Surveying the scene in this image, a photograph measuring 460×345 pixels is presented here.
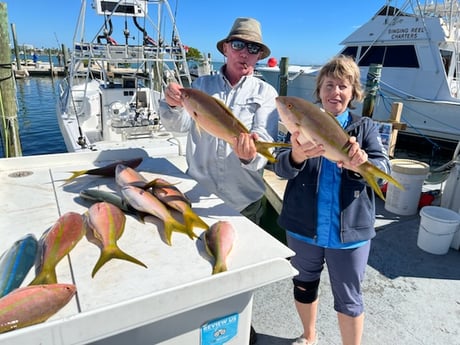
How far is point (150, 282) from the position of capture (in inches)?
42.3

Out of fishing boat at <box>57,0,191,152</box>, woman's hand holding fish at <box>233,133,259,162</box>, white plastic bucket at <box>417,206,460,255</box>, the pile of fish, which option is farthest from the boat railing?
the pile of fish

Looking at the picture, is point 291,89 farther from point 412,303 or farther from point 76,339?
point 76,339

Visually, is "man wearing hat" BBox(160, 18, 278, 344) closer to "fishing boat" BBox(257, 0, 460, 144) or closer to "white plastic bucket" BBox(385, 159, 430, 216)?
"white plastic bucket" BBox(385, 159, 430, 216)

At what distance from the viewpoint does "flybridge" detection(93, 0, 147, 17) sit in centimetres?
718

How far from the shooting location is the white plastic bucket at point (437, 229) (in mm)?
3334

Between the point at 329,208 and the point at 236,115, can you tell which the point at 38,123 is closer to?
the point at 236,115

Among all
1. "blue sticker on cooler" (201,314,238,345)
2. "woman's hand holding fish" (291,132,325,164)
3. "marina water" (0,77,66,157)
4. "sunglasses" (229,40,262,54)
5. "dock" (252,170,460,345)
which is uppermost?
"sunglasses" (229,40,262,54)

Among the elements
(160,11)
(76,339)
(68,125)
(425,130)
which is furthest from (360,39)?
(76,339)

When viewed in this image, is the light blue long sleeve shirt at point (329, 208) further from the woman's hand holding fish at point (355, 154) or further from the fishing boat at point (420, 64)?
the fishing boat at point (420, 64)

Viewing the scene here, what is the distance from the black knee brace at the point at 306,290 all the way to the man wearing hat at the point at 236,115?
1.55ft

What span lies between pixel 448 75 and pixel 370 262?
11.1 meters

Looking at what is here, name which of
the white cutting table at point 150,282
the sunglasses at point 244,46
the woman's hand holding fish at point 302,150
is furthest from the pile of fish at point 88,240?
the sunglasses at point 244,46

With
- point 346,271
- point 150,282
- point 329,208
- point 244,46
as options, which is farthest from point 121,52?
point 150,282

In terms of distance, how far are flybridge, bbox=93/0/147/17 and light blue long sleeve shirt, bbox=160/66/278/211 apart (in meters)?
5.88
